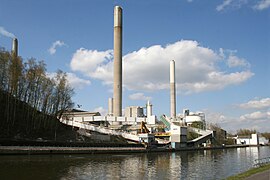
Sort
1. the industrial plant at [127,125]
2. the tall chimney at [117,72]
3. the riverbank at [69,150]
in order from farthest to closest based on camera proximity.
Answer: the tall chimney at [117,72]
the industrial plant at [127,125]
the riverbank at [69,150]

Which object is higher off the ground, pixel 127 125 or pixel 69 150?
pixel 127 125

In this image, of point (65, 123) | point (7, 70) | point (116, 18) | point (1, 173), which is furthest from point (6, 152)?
point (116, 18)

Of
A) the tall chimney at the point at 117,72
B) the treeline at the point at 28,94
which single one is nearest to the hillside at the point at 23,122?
the treeline at the point at 28,94

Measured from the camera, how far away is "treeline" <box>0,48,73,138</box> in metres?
50.3

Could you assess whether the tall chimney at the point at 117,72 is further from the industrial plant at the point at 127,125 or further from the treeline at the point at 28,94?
the treeline at the point at 28,94

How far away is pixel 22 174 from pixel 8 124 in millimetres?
33065

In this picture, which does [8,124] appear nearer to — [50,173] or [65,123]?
[65,123]

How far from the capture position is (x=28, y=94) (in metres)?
57.0

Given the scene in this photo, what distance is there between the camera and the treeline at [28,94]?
50.3 m

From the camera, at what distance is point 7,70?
49219 millimetres

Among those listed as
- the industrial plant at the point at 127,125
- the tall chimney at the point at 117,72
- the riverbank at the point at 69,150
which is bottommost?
the riverbank at the point at 69,150

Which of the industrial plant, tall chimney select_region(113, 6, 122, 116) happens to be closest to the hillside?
the industrial plant

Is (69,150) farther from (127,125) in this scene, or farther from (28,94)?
(127,125)

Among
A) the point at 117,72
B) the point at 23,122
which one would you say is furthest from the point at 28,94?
the point at 117,72
